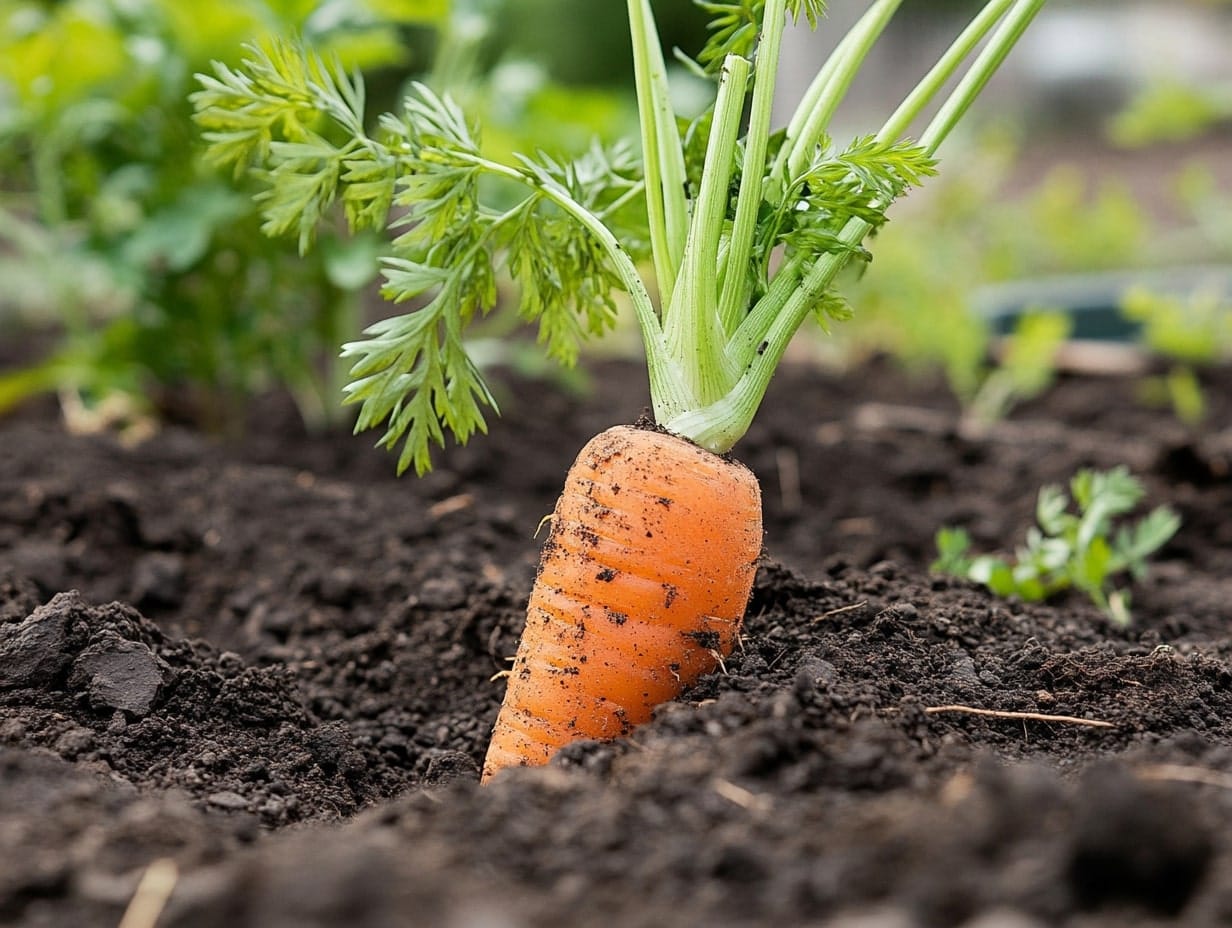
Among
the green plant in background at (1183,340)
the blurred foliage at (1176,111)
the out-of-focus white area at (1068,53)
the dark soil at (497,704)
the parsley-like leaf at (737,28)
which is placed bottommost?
the dark soil at (497,704)

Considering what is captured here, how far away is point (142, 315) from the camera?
4.12 m

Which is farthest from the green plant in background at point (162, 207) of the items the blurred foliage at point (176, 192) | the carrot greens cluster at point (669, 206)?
the carrot greens cluster at point (669, 206)

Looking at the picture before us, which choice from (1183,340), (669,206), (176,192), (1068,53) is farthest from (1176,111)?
(669,206)

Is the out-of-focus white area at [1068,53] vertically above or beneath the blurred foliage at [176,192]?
above

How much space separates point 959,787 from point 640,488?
2.22 feet

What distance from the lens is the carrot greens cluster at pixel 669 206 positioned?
1.79 metres

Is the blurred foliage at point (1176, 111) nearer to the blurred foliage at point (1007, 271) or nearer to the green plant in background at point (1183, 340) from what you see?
the blurred foliage at point (1007, 271)

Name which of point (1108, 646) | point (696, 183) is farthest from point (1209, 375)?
point (696, 183)

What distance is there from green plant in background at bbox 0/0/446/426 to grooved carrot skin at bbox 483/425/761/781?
1.77 m

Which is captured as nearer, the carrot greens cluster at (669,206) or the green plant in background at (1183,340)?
the carrot greens cluster at (669,206)

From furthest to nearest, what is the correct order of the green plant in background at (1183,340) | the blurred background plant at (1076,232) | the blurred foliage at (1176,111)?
the blurred foliage at (1176,111)
the blurred background plant at (1076,232)
the green plant in background at (1183,340)

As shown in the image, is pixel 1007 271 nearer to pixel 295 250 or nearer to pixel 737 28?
pixel 295 250

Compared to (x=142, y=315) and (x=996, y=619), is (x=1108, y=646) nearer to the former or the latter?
(x=996, y=619)

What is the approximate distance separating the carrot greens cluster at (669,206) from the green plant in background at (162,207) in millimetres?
1465
